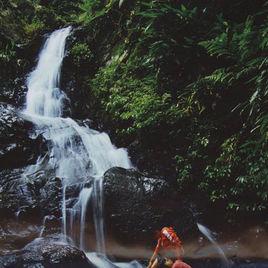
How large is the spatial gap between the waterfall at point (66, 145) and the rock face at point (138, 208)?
0.29 metres

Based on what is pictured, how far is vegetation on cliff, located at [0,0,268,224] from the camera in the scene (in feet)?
29.2

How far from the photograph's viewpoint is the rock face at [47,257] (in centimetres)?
738

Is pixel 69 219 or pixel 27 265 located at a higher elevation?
pixel 69 219

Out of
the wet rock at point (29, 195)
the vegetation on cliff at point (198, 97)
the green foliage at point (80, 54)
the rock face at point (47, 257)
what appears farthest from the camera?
the green foliage at point (80, 54)

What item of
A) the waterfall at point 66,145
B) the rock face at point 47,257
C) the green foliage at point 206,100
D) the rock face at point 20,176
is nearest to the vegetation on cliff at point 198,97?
the green foliage at point 206,100

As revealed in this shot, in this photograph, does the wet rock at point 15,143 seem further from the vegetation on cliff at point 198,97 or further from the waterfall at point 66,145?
the vegetation on cliff at point 198,97

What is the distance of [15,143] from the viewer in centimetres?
1029

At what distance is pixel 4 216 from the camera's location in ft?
29.6

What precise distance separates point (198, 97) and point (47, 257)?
15.9 feet

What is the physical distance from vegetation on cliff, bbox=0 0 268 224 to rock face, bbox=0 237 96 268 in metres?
2.98

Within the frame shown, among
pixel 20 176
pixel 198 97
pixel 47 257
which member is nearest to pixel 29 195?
pixel 20 176

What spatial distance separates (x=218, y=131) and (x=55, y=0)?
11.0m

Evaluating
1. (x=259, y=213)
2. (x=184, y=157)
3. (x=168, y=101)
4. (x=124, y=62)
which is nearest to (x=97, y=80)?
(x=124, y=62)

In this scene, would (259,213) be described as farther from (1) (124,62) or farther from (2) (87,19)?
(2) (87,19)
